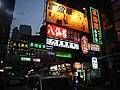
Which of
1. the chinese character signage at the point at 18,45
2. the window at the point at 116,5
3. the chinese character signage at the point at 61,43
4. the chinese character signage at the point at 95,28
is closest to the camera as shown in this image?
the chinese character signage at the point at 61,43

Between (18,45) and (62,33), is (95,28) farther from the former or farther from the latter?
(18,45)

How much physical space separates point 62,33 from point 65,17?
6.79ft

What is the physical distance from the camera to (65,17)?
17.2m

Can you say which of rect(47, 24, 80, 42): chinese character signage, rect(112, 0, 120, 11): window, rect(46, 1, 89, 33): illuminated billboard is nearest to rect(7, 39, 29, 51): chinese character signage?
rect(47, 24, 80, 42): chinese character signage

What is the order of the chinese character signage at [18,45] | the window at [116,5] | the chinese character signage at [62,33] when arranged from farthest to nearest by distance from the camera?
the chinese character signage at [18,45]
the window at [116,5]
the chinese character signage at [62,33]

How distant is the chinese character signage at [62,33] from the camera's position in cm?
1541

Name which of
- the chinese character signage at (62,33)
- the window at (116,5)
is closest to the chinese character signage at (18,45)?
the chinese character signage at (62,33)

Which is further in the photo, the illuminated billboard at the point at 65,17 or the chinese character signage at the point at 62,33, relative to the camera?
the illuminated billboard at the point at 65,17

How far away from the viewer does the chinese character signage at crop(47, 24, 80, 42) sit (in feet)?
50.6

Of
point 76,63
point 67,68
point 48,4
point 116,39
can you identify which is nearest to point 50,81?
point 48,4

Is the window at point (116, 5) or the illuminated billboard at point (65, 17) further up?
the window at point (116, 5)

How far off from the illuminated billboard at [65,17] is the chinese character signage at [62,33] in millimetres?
527

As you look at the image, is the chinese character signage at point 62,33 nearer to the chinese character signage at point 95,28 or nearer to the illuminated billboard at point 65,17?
the illuminated billboard at point 65,17

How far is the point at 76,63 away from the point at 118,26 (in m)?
9.86
